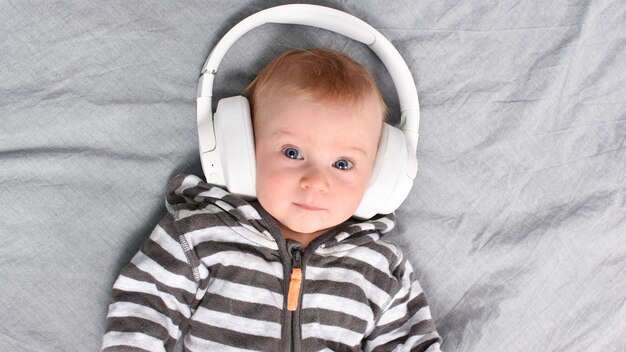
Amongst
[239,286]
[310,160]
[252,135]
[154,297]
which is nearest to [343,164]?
[310,160]

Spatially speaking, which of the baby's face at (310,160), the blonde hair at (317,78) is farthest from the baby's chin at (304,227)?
the blonde hair at (317,78)

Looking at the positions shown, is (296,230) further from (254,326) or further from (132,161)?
(132,161)

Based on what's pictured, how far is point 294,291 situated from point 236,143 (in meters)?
0.27

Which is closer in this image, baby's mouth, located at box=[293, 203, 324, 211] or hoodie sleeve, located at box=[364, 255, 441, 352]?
baby's mouth, located at box=[293, 203, 324, 211]

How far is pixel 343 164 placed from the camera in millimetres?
1336

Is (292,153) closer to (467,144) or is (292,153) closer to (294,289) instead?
(294,289)

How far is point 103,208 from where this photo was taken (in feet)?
4.56

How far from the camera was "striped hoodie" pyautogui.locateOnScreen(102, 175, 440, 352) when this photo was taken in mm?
1307

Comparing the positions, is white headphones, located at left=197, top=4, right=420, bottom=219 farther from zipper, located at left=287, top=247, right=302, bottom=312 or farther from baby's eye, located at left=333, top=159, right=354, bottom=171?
zipper, located at left=287, top=247, right=302, bottom=312

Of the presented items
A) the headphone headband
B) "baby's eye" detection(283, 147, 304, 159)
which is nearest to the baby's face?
"baby's eye" detection(283, 147, 304, 159)

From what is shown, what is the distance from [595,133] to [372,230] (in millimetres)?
514

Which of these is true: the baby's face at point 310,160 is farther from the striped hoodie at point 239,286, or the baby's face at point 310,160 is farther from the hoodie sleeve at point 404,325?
the hoodie sleeve at point 404,325

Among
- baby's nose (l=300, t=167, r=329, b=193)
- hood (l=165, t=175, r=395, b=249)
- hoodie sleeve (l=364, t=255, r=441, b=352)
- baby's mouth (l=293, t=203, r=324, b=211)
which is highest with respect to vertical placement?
baby's nose (l=300, t=167, r=329, b=193)

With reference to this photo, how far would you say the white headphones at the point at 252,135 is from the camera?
132cm
